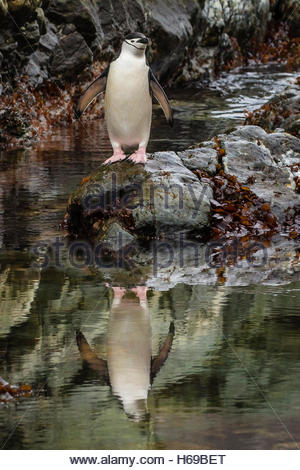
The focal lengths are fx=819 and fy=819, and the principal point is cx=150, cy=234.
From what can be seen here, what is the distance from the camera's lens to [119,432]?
3.68 metres

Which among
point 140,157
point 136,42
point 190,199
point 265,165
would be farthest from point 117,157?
point 265,165

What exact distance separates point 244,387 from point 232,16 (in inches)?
700

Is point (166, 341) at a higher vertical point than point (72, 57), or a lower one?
lower

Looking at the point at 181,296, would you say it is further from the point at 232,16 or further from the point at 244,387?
the point at 232,16

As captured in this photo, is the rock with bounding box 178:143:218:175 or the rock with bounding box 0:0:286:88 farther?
the rock with bounding box 0:0:286:88

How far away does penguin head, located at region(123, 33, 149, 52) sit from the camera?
693cm

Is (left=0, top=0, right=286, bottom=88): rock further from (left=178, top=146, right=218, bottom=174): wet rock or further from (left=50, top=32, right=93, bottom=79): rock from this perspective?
(left=178, top=146, right=218, bottom=174): wet rock

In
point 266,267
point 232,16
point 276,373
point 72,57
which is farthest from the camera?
point 232,16

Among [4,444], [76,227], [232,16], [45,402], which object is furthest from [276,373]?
[232,16]

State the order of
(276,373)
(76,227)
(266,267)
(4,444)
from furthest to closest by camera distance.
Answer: (76,227) < (266,267) < (276,373) < (4,444)

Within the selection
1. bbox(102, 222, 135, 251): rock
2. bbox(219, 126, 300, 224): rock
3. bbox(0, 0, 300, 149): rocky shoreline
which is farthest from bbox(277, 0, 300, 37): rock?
bbox(102, 222, 135, 251): rock

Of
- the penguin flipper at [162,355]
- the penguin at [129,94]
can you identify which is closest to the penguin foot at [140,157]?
the penguin at [129,94]

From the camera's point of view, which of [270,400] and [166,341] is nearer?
[270,400]

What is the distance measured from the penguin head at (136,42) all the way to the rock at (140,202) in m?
1.13
